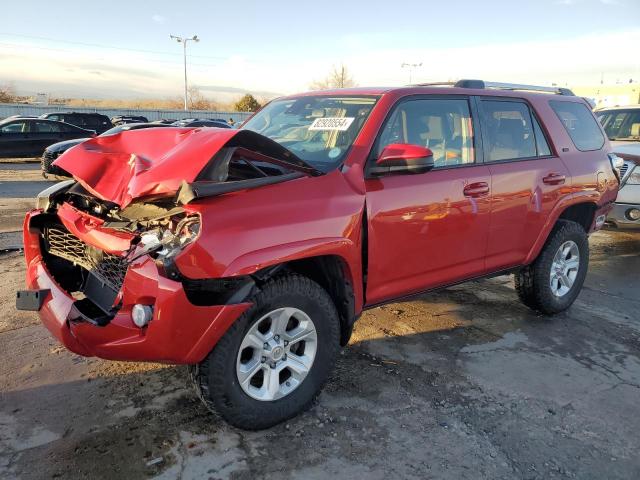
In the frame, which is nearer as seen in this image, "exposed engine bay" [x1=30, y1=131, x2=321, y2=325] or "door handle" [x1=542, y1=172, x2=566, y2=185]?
"exposed engine bay" [x1=30, y1=131, x2=321, y2=325]

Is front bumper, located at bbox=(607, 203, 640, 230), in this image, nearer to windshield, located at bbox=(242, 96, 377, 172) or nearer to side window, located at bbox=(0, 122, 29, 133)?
windshield, located at bbox=(242, 96, 377, 172)

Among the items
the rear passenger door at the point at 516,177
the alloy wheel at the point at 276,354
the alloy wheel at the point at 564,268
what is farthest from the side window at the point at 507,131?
the alloy wheel at the point at 276,354

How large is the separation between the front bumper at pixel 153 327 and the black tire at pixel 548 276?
302cm

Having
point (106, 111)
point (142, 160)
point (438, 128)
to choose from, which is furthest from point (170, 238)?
point (106, 111)

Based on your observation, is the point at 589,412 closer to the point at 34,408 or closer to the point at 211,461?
the point at 211,461

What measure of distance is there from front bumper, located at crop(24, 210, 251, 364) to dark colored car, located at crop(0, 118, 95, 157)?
16.6 metres

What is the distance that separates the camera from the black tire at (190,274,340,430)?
257 centimetres

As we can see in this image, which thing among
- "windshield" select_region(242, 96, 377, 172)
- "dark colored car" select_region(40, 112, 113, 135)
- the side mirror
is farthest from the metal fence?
the side mirror

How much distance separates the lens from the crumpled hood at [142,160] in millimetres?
2596

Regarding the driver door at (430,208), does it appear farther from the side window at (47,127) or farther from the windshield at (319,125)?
the side window at (47,127)

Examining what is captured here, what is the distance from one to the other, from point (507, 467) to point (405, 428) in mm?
559

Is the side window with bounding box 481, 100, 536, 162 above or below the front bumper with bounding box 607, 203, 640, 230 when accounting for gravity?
above

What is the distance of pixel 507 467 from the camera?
2604 millimetres

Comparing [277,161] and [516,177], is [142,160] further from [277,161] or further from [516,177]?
[516,177]
